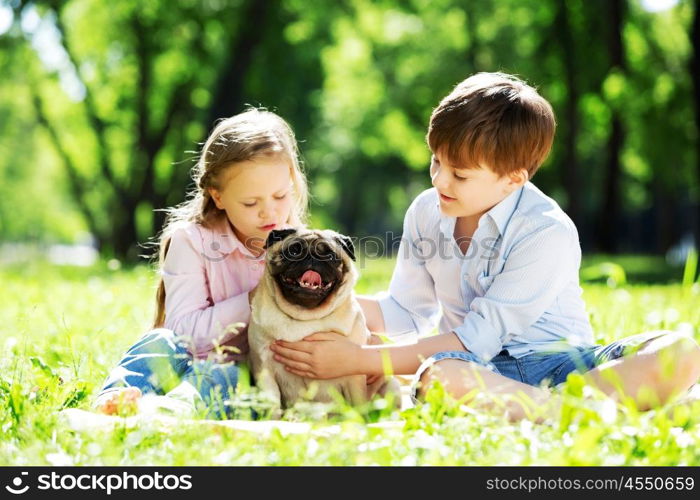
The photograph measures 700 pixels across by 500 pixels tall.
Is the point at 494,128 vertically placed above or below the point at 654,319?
above

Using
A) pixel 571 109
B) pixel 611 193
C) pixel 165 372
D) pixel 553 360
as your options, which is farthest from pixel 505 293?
pixel 611 193

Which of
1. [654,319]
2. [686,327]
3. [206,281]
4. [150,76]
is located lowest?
[654,319]

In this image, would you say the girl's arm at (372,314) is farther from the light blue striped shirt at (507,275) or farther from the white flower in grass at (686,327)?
the white flower in grass at (686,327)

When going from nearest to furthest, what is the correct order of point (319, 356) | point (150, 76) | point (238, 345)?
1. point (319, 356)
2. point (238, 345)
3. point (150, 76)

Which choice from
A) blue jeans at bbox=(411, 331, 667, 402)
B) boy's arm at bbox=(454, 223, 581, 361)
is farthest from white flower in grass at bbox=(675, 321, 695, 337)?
boy's arm at bbox=(454, 223, 581, 361)

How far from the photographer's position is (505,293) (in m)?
3.56

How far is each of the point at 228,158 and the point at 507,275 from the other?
1.48m

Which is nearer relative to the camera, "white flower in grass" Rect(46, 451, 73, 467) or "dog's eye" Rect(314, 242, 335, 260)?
"white flower in grass" Rect(46, 451, 73, 467)

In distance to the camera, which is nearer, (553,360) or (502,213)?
(553,360)

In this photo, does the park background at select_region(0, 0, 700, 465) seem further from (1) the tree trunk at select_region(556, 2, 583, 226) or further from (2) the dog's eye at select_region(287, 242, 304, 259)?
(2) the dog's eye at select_region(287, 242, 304, 259)

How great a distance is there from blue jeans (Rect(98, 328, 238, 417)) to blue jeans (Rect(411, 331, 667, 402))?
0.84 meters

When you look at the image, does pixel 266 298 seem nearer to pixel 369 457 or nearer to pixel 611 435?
pixel 369 457

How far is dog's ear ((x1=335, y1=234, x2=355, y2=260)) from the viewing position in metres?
3.45

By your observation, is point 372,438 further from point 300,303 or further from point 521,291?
point 521,291
